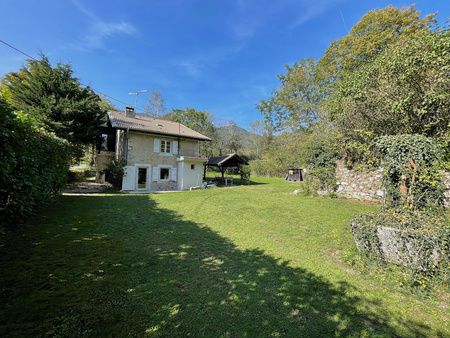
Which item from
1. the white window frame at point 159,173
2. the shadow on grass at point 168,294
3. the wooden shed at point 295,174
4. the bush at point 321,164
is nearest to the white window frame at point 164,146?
the white window frame at point 159,173

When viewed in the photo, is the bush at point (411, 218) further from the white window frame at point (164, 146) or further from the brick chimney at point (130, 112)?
the brick chimney at point (130, 112)

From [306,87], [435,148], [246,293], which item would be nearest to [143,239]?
[246,293]

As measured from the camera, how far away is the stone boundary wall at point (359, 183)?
9383 mm

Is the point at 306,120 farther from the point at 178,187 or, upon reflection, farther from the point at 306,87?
the point at 178,187

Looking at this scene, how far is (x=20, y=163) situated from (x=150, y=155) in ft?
39.5

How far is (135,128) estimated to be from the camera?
13914 millimetres

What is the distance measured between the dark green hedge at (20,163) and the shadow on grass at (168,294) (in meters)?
0.76

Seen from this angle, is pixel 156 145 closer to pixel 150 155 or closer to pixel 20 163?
pixel 150 155

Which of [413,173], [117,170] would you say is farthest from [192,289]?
[117,170]

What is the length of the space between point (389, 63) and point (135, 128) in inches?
589

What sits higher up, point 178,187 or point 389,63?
point 389,63

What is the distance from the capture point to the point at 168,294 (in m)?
2.43

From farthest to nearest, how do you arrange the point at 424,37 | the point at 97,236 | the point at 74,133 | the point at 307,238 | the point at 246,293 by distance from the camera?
the point at 74,133
the point at 424,37
the point at 307,238
the point at 97,236
the point at 246,293

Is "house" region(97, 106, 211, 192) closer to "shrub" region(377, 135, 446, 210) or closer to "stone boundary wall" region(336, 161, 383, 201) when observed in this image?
"stone boundary wall" region(336, 161, 383, 201)
